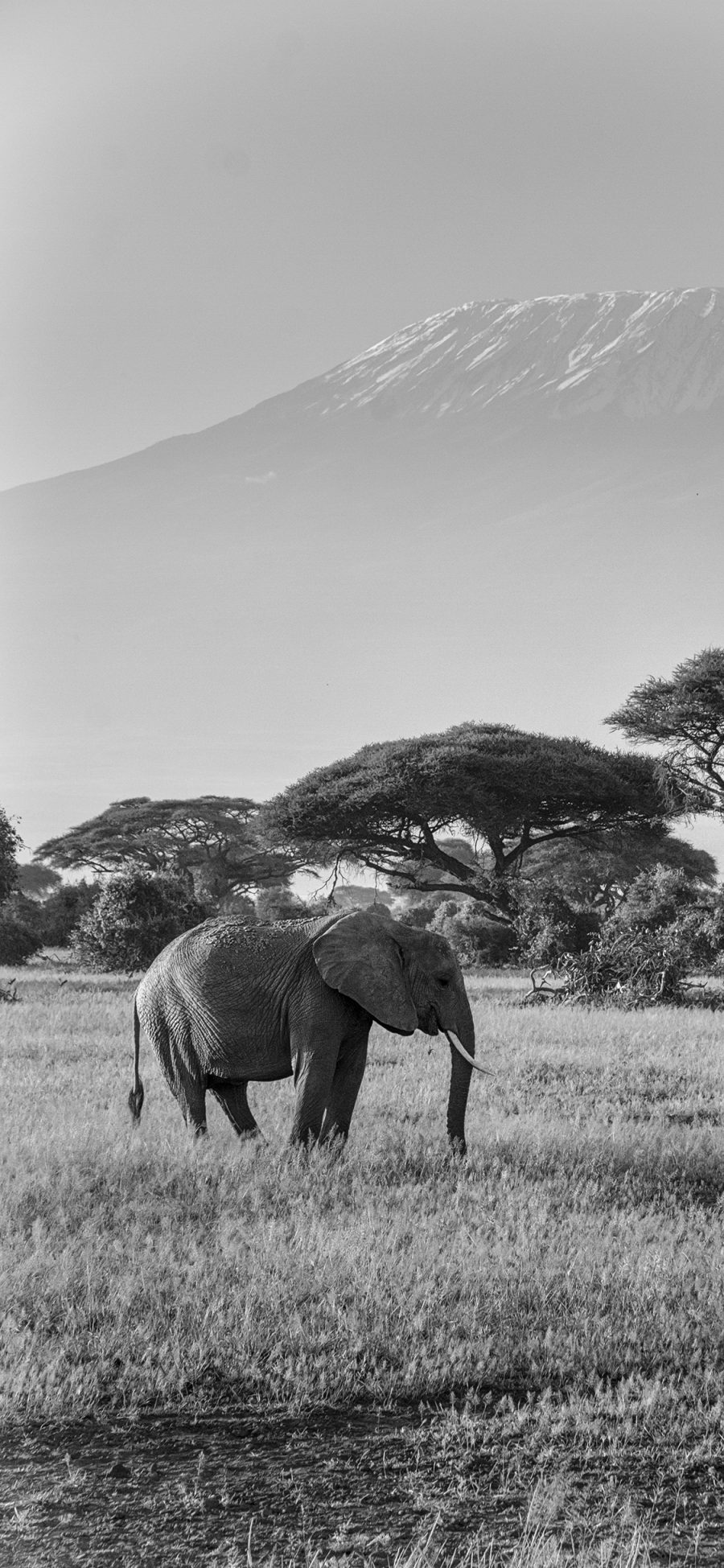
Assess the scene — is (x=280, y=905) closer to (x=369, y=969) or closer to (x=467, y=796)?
(x=467, y=796)

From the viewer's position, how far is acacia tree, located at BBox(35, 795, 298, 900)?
50.1 metres

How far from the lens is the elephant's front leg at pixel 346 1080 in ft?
29.7

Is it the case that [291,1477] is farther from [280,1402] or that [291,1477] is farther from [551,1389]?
[551,1389]

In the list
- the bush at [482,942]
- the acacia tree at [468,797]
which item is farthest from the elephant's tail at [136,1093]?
the acacia tree at [468,797]

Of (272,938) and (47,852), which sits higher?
(47,852)

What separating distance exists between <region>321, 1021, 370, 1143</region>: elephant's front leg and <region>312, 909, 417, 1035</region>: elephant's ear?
448 mm

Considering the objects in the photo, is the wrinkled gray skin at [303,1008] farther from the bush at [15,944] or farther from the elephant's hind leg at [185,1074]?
the bush at [15,944]

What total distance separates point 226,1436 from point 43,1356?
0.90 meters

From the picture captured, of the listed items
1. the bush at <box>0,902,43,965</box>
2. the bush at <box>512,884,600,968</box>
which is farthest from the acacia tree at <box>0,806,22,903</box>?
the bush at <box>512,884,600,968</box>

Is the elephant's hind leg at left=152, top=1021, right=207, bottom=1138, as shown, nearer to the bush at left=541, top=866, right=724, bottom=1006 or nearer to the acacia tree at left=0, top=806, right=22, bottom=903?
the bush at left=541, top=866, right=724, bottom=1006

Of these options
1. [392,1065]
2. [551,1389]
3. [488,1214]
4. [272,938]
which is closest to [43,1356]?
[551,1389]

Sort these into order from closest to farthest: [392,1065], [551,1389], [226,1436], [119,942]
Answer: [226,1436]
[551,1389]
[392,1065]
[119,942]

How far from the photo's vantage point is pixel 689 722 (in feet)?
110

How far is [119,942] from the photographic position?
95.9 feet
